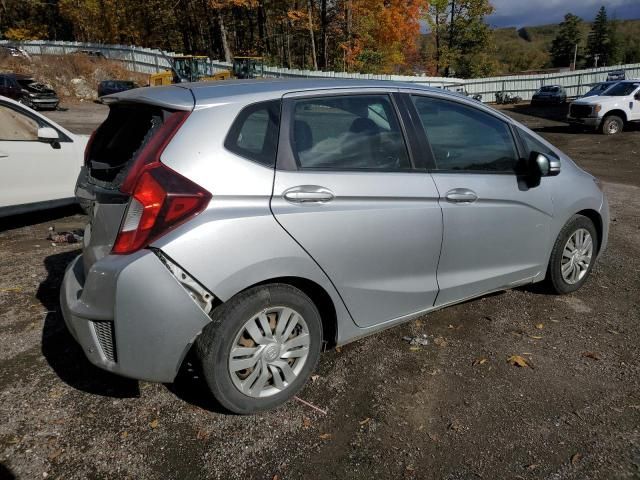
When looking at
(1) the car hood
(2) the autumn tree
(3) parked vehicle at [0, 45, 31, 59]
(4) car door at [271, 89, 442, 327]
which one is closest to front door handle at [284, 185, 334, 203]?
(4) car door at [271, 89, 442, 327]

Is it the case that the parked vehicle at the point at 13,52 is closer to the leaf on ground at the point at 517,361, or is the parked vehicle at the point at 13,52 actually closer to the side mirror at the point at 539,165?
the side mirror at the point at 539,165

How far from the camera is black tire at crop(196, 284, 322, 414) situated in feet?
8.25

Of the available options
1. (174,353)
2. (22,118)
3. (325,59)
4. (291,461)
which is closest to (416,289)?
(291,461)

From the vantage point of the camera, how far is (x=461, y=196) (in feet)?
10.7

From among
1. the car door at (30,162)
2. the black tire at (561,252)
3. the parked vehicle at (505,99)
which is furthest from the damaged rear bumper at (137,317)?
the parked vehicle at (505,99)

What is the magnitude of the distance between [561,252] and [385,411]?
2147 millimetres

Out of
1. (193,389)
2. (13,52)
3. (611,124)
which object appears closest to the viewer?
(193,389)

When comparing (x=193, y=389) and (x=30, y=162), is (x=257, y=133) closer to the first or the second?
(x=193, y=389)

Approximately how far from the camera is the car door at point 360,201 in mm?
Answer: 2684

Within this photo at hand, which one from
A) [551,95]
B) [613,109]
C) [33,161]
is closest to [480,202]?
[33,161]

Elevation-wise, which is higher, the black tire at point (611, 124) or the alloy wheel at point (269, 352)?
the alloy wheel at point (269, 352)

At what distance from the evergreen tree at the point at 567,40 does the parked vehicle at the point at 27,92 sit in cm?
10209

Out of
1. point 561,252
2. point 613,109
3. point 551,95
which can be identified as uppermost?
point 561,252

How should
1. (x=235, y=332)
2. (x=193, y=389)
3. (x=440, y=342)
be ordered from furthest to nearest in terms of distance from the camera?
(x=440, y=342) < (x=193, y=389) < (x=235, y=332)
